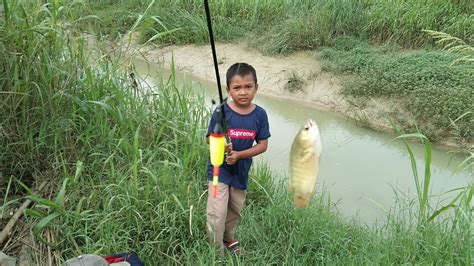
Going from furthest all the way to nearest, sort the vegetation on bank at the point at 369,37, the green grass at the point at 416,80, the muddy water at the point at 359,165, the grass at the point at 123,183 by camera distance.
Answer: the vegetation on bank at the point at 369,37 → the green grass at the point at 416,80 → the muddy water at the point at 359,165 → the grass at the point at 123,183

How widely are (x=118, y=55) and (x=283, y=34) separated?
3952mm

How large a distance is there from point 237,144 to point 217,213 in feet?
1.31

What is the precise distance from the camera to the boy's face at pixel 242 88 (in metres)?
2.75

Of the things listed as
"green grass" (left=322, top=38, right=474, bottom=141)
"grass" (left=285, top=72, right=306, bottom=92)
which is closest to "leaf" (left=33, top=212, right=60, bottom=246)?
"green grass" (left=322, top=38, right=474, bottom=141)

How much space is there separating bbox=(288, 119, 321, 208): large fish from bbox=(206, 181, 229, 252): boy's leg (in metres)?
0.57

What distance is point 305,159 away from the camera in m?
2.36

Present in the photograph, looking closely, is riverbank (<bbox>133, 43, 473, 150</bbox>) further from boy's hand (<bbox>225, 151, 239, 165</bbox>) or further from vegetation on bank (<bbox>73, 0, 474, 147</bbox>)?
boy's hand (<bbox>225, 151, 239, 165</bbox>)

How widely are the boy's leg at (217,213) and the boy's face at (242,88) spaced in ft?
1.60

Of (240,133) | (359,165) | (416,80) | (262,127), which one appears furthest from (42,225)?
(416,80)

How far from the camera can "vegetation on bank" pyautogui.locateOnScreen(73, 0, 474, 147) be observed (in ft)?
19.8

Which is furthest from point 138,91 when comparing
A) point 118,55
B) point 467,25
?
point 467,25

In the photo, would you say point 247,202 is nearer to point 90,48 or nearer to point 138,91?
point 138,91

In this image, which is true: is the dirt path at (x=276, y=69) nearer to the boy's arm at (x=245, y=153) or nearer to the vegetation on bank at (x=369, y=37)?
the vegetation on bank at (x=369, y=37)

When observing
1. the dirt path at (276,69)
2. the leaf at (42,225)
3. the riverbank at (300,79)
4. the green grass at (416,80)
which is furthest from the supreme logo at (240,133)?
the dirt path at (276,69)
